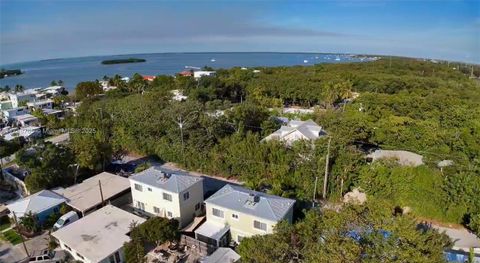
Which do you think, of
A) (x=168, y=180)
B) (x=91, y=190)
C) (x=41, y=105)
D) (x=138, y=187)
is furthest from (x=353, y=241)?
(x=41, y=105)

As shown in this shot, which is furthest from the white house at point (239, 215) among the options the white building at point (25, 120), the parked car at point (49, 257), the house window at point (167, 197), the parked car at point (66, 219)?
the white building at point (25, 120)

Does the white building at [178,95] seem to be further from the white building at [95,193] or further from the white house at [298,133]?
the white building at [95,193]

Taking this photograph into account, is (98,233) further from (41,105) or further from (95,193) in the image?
(41,105)

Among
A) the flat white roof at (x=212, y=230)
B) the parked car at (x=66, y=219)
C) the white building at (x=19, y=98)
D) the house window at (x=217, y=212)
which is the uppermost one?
the white building at (x=19, y=98)

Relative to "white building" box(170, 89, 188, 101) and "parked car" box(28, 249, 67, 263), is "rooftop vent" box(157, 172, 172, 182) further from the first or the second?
"white building" box(170, 89, 188, 101)

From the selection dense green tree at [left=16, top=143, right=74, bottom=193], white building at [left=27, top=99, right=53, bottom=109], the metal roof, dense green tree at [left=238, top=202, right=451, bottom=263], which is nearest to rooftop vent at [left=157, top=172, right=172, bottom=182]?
the metal roof

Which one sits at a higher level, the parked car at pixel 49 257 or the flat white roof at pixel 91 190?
the flat white roof at pixel 91 190

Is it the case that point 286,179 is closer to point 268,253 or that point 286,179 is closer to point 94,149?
point 268,253

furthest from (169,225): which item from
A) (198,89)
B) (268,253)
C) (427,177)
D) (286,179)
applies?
(198,89)
